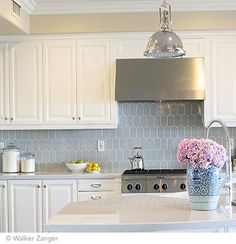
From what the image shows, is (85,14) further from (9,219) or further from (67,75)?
(9,219)

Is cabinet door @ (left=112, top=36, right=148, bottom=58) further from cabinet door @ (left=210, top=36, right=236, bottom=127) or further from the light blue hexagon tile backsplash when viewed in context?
cabinet door @ (left=210, top=36, right=236, bottom=127)

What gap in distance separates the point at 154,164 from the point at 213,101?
100cm

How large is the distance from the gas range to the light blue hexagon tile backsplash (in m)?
0.69

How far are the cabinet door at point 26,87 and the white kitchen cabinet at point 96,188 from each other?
870 mm

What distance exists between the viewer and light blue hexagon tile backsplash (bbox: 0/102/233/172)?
561 cm

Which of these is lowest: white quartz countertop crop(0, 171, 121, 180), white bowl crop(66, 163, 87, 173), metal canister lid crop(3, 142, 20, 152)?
white quartz countertop crop(0, 171, 121, 180)

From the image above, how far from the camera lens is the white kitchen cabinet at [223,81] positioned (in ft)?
17.2

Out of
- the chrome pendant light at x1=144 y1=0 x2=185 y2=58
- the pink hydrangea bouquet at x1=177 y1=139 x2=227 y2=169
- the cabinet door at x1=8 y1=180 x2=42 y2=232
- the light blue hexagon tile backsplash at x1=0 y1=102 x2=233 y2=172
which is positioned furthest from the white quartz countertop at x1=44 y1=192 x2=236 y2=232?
the light blue hexagon tile backsplash at x1=0 y1=102 x2=233 y2=172

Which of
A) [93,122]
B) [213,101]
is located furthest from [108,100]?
[213,101]

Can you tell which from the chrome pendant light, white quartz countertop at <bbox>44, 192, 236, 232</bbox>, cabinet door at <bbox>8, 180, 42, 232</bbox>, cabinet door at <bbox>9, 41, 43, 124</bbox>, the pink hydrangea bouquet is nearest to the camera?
white quartz countertop at <bbox>44, 192, 236, 232</bbox>

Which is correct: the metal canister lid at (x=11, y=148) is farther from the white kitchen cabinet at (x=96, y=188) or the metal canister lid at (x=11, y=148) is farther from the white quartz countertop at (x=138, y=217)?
the white quartz countertop at (x=138, y=217)

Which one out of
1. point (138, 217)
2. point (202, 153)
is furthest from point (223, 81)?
point (138, 217)

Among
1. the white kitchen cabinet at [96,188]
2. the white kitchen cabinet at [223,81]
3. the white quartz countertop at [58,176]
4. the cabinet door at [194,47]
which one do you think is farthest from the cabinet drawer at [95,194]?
the cabinet door at [194,47]

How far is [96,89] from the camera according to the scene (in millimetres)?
5316
